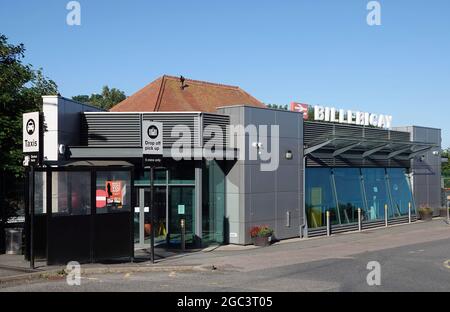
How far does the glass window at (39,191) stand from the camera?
1644 cm

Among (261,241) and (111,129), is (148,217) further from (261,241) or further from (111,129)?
(261,241)

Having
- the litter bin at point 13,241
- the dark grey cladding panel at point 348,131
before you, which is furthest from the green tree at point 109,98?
the litter bin at point 13,241

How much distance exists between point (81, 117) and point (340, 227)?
529 inches

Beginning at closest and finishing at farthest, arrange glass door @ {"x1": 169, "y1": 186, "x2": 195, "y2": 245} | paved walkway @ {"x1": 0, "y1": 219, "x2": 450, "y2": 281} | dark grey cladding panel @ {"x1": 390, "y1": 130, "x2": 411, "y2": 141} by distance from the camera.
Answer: paved walkway @ {"x1": 0, "y1": 219, "x2": 450, "y2": 281} < glass door @ {"x1": 169, "y1": 186, "x2": 195, "y2": 245} < dark grey cladding panel @ {"x1": 390, "y1": 130, "x2": 411, "y2": 141}

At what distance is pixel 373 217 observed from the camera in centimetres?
3167

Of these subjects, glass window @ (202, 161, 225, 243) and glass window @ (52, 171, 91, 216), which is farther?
glass window @ (202, 161, 225, 243)

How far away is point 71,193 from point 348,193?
17.2 metres

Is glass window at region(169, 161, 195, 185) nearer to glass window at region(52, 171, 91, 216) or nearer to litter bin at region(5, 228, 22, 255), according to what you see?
litter bin at region(5, 228, 22, 255)

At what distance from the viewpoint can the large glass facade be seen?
27172 mm

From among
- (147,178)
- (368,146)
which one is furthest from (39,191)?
(368,146)

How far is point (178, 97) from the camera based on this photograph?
30688 mm

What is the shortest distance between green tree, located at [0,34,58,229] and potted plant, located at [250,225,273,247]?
881cm
